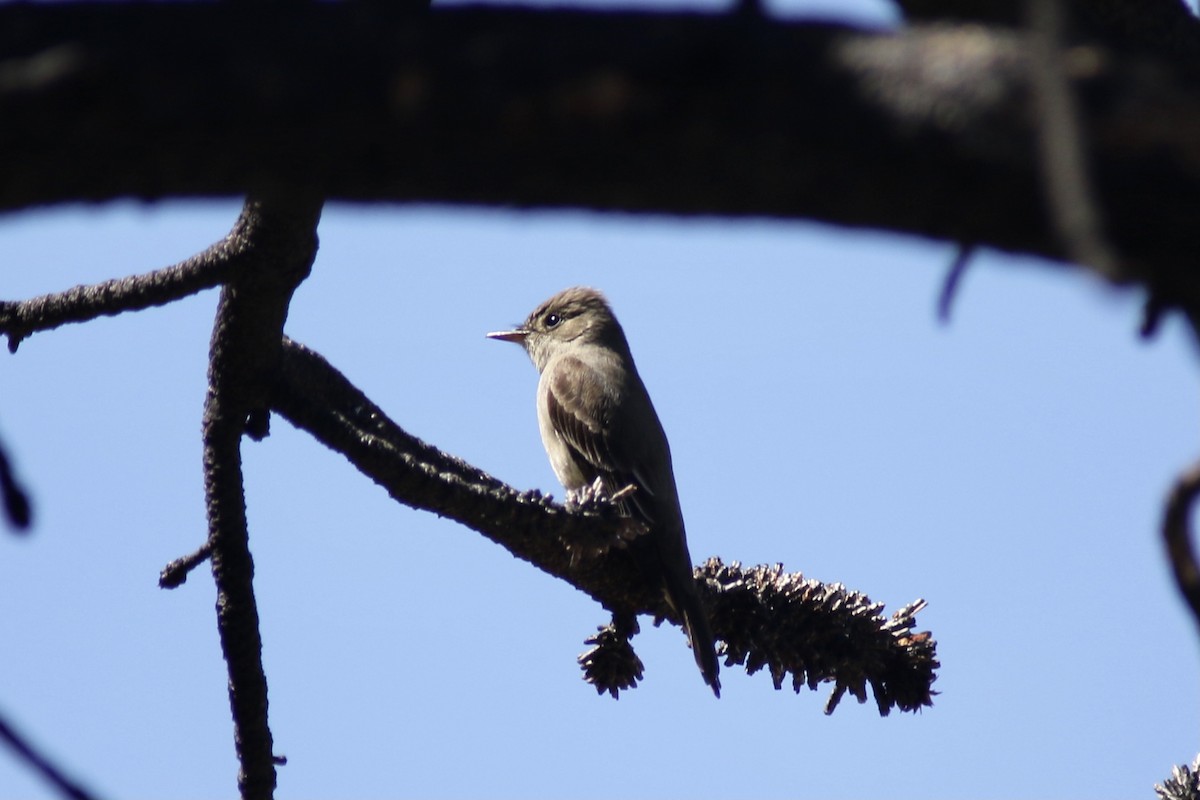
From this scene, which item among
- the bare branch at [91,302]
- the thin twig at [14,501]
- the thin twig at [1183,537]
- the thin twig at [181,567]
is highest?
the bare branch at [91,302]

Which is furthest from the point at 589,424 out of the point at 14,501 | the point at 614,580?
the point at 14,501

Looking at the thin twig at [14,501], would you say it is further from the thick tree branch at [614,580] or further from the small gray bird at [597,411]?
the small gray bird at [597,411]

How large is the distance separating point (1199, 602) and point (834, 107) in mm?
835

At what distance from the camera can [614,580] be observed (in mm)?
4797

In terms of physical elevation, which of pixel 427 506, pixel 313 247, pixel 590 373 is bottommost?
pixel 427 506

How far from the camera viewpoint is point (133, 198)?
1693mm

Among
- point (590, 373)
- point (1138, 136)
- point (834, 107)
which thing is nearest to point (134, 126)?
point (834, 107)

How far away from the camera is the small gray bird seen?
285 inches

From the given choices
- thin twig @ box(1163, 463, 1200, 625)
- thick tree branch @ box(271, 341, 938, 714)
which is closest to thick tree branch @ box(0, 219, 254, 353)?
thick tree branch @ box(271, 341, 938, 714)

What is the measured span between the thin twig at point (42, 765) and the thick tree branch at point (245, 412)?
2.17m

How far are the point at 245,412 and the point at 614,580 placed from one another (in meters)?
1.55

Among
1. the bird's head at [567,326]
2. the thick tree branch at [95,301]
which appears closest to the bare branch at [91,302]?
the thick tree branch at [95,301]

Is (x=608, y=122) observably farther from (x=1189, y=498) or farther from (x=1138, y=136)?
(x=1189, y=498)

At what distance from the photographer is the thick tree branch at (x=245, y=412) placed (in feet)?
12.3
